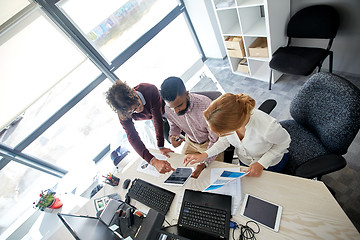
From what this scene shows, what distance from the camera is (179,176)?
127cm

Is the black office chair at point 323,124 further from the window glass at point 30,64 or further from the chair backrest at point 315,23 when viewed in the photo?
the window glass at point 30,64

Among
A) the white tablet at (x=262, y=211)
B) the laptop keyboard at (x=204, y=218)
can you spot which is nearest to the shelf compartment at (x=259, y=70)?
the white tablet at (x=262, y=211)

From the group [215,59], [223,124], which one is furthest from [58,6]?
[215,59]

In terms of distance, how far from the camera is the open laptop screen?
3.10 ft

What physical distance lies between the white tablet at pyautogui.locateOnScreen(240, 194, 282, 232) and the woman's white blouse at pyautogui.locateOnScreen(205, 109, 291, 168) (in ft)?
0.77

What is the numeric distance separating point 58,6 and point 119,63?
92cm

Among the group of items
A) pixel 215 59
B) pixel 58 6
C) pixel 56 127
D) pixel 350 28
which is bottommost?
pixel 215 59

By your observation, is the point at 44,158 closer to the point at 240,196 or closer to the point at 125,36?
the point at 125,36

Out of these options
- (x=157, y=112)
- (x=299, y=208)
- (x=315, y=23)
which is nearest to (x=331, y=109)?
(x=299, y=208)

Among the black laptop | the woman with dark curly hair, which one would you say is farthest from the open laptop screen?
the woman with dark curly hair

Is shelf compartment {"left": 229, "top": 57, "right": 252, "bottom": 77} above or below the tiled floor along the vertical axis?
above

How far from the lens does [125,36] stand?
2.70 m

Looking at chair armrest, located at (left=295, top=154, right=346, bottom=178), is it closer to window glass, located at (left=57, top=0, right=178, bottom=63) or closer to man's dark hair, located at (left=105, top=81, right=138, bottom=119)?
man's dark hair, located at (left=105, top=81, right=138, bottom=119)

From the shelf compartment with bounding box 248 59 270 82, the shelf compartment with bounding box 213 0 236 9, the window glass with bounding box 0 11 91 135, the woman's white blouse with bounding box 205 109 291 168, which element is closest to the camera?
the woman's white blouse with bounding box 205 109 291 168
